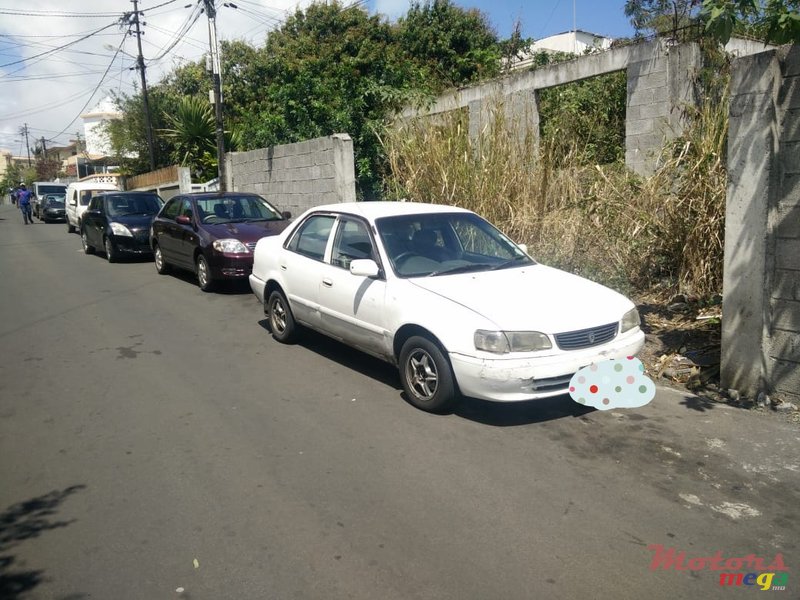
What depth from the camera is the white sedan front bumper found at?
4.95 m

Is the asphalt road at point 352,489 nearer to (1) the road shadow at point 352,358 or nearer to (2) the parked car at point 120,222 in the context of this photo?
(1) the road shadow at point 352,358

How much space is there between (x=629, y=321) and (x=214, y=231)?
739 centimetres

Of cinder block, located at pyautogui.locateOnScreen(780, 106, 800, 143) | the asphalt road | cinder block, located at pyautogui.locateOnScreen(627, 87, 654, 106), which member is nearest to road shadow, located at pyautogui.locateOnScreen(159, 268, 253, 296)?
the asphalt road

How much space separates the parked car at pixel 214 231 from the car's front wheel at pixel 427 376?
5.78m

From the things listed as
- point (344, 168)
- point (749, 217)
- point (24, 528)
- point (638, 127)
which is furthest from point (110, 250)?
point (749, 217)

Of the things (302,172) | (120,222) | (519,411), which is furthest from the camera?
(120,222)

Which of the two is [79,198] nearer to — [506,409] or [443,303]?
[443,303]

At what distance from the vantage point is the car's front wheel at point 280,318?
7.50 meters

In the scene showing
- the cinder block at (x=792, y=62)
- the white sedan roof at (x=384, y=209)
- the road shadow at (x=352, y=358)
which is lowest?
the road shadow at (x=352, y=358)

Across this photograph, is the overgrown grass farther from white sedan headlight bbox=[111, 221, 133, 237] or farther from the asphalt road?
white sedan headlight bbox=[111, 221, 133, 237]

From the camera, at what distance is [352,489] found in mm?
4238

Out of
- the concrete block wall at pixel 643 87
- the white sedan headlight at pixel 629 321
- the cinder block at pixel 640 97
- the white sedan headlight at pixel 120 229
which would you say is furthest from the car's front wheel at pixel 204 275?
the white sedan headlight at pixel 629 321

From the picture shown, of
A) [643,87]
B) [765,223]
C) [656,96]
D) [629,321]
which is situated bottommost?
[629,321]

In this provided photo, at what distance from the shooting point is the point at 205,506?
4.05m
